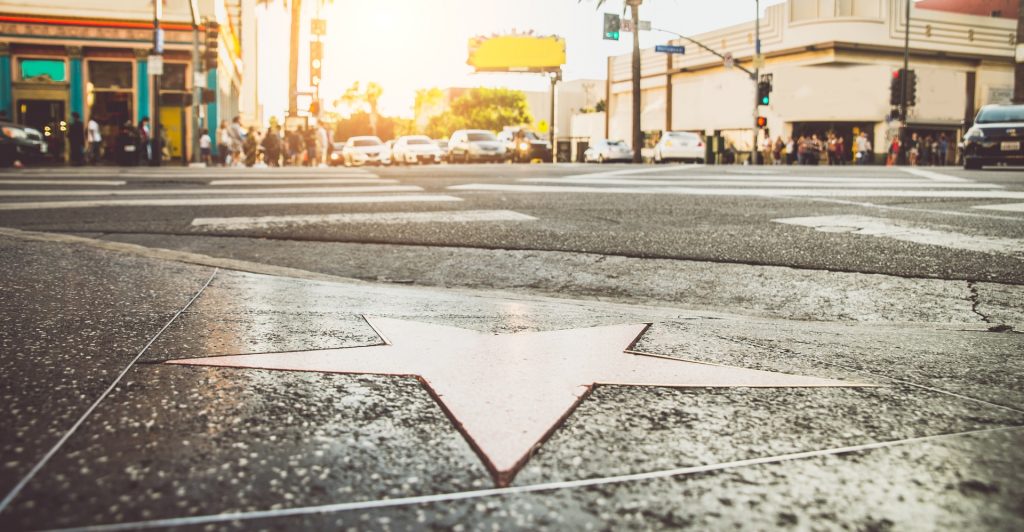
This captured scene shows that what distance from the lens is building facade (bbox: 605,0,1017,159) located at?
124ft

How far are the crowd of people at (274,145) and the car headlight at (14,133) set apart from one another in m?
7.33

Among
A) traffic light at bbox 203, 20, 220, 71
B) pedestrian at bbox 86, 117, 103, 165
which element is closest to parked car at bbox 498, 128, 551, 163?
A: traffic light at bbox 203, 20, 220, 71

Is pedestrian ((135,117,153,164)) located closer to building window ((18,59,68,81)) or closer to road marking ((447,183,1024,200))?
building window ((18,59,68,81))

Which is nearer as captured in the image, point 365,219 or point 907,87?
point 365,219

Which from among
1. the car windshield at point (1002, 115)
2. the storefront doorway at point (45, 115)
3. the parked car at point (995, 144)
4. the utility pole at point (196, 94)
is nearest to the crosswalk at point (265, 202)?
the parked car at point (995, 144)

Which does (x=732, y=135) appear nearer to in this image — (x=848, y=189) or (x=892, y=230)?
(x=848, y=189)

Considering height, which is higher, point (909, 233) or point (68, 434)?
point (909, 233)

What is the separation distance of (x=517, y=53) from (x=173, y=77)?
166ft

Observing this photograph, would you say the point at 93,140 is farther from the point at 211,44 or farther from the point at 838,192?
the point at 838,192

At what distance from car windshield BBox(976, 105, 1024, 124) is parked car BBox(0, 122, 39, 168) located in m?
19.7

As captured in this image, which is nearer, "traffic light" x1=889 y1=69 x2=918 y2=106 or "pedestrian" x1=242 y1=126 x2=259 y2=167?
"pedestrian" x1=242 y1=126 x2=259 y2=167

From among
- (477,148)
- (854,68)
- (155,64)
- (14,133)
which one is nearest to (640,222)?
(14,133)

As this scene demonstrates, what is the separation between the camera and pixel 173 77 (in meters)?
28.0

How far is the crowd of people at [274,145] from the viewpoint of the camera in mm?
24672
